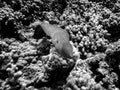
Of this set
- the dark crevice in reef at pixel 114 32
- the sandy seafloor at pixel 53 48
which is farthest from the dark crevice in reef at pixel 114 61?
the dark crevice in reef at pixel 114 32

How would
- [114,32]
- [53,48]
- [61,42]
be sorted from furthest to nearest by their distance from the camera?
[114,32] < [53,48] < [61,42]

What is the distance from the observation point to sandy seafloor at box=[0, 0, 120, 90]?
2127mm

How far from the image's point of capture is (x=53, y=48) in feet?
7.87

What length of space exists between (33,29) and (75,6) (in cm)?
121

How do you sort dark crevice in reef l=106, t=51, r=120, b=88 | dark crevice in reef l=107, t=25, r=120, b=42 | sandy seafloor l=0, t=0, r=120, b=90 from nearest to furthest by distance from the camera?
1. sandy seafloor l=0, t=0, r=120, b=90
2. dark crevice in reef l=106, t=51, r=120, b=88
3. dark crevice in reef l=107, t=25, r=120, b=42


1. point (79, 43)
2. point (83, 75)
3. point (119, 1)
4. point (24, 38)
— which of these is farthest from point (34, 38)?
point (119, 1)

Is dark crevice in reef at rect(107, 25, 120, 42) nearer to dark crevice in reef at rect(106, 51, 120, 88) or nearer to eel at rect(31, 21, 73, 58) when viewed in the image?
dark crevice in reef at rect(106, 51, 120, 88)

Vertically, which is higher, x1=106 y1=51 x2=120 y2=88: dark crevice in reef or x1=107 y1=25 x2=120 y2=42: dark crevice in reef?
x1=107 y1=25 x2=120 y2=42: dark crevice in reef

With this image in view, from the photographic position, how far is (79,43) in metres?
2.84

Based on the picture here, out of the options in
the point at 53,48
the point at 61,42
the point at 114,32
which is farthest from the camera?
the point at 114,32

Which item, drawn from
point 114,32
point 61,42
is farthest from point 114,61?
point 61,42

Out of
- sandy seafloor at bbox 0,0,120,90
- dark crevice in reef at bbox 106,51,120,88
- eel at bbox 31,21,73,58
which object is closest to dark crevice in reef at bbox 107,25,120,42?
sandy seafloor at bbox 0,0,120,90

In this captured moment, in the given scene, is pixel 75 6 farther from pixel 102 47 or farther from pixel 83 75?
pixel 83 75

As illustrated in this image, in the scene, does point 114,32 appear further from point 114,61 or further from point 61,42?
point 61,42
